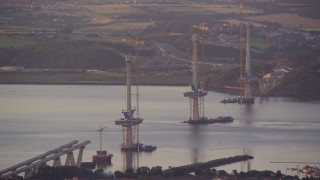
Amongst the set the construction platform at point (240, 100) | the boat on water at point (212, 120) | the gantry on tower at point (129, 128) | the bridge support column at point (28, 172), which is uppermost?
the construction platform at point (240, 100)

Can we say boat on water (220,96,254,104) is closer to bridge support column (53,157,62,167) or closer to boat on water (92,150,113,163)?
boat on water (92,150,113,163)

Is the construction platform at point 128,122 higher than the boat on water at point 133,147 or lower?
higher

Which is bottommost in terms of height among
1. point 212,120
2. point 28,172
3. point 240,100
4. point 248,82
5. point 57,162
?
point 28,172

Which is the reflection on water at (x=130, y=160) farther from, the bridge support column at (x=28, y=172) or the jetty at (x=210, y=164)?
the bridge support column at (x=28, y=172)

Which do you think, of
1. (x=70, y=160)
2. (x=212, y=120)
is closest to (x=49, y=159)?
(x=70, y=160)

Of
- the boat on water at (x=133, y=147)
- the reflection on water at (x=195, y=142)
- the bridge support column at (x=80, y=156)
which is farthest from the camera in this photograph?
the boat on water at (x=133, y=147)

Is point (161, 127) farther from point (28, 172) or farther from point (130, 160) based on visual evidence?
point (28, 172)

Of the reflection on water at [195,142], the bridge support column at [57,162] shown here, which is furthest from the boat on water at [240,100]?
the bridge support column at [57,162]

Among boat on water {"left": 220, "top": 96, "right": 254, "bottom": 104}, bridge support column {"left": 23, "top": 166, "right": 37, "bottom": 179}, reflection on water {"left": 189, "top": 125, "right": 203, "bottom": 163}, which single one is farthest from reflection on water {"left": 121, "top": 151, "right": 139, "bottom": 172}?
boat on water {"left": 220, "top": 96, "right": 254, "bottom": 104}
